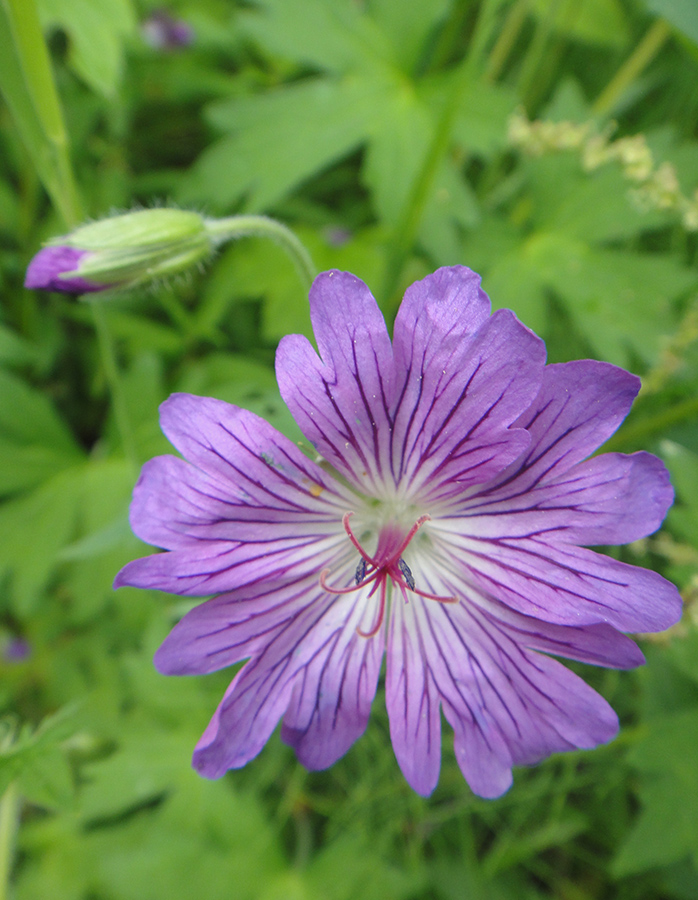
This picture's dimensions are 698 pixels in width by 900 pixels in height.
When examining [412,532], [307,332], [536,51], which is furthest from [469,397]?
[536,51]

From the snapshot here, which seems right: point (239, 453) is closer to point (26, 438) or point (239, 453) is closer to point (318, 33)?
point (26, 438)

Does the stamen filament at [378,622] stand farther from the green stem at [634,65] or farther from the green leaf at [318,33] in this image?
the green stem at [634,65]

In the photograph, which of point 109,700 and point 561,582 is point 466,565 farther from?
point 109,700

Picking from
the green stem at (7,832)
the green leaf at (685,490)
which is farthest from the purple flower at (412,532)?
the green stem at (7,832)

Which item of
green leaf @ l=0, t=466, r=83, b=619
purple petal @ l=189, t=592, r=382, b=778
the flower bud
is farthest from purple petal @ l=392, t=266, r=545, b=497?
green leaf @ l=0, t=466, r=83, b=619

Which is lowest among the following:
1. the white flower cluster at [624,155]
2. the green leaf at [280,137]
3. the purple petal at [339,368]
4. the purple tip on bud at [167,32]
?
the purple petal at [339,368]

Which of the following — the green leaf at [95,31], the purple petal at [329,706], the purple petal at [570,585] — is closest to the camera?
the purple petal at [570,585]

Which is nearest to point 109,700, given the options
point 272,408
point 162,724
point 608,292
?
point 162,724

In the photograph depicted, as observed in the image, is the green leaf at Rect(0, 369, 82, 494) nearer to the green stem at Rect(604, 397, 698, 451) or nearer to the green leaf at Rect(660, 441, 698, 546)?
the green stem at Rect(604, 397, 698, 451)
